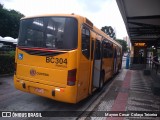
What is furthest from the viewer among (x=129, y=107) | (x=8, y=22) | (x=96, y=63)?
(x=8, y=22)

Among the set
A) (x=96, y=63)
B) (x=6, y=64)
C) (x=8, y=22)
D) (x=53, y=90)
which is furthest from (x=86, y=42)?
(x=8, y=22)

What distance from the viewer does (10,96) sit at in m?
7.74

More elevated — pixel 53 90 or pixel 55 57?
pixel 55 57

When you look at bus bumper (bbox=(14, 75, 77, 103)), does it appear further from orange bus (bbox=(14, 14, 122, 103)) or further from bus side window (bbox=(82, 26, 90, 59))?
bus side window (bbox=(82, 26, 90, 59))

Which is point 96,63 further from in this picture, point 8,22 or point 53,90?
point 8,22

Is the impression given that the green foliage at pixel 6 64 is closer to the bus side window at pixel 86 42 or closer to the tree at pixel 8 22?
the bus side window at pixel 86 42

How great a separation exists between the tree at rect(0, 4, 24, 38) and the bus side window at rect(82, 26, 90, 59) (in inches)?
1548

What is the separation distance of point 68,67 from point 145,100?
4449 mm

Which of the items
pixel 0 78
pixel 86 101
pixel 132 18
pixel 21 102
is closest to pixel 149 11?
pixel 132 18

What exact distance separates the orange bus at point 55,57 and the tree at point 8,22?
38848 millimetres

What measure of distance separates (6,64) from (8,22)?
3562 centimetres

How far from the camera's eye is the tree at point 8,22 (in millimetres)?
42644

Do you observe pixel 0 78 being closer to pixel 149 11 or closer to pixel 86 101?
pixel 86 101

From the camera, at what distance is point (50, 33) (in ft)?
20.5
